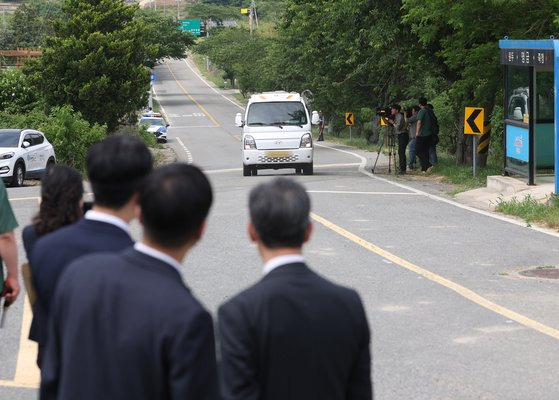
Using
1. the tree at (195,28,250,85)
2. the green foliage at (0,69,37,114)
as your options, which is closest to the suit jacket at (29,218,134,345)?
the green foliage at (0,69,37,114)

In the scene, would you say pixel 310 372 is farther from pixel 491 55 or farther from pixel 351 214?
pixel 491 55

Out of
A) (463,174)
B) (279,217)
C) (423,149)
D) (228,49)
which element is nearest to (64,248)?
(279,217)

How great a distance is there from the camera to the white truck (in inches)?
1088

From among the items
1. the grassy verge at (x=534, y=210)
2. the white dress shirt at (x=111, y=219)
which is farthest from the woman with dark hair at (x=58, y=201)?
the grassy verge at (x=534, y=210)

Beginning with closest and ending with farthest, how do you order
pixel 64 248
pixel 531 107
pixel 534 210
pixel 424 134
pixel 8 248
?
pixel 64 248 → pixel 8 248 → pixel 534 210 → pixel 531 107 → pixel 424 134

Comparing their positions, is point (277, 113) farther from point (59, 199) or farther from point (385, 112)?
point (59, 199)

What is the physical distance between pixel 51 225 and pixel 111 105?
33.6 metres

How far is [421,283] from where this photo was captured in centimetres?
1155

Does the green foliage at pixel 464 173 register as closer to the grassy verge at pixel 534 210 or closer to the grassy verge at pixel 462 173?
the grassy verge at pixel 462 173

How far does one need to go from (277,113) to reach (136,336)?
83.2ft

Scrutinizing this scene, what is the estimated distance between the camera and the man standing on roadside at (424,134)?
27516mm

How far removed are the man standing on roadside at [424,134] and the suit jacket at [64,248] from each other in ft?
76.7

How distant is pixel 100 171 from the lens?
3.99 metres

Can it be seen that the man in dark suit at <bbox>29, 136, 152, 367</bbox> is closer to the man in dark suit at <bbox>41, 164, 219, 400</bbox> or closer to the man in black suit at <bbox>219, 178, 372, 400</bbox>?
→ the man in dark suit at <bbox>41, 164, 219, 400</bbox>
